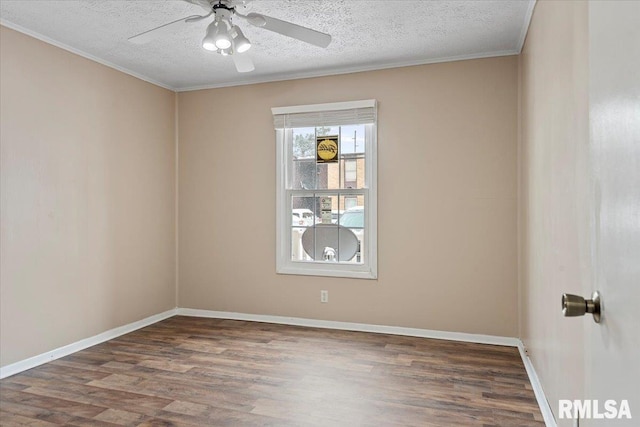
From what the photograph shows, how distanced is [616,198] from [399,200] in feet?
10.6

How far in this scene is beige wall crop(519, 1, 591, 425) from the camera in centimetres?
167

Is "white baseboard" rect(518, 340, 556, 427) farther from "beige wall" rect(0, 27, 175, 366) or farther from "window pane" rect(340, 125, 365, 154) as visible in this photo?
"beige wall" rect(0, 27, 175, 366)

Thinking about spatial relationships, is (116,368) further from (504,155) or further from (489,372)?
(504,155)

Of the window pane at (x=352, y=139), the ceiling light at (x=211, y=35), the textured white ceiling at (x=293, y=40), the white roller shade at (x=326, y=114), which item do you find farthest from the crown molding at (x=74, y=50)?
the window pane at (x=352, y=139)

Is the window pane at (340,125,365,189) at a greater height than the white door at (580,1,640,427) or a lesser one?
greater

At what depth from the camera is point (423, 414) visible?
2439 millimetres

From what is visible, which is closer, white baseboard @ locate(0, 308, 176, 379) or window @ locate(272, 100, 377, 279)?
white baseboard @ locate(0, 308, 176, 379)

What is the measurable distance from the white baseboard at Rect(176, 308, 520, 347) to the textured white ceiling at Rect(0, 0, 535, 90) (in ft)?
8.18

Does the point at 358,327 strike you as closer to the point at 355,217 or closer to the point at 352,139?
the point at 355,217

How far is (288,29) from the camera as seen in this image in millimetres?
2463

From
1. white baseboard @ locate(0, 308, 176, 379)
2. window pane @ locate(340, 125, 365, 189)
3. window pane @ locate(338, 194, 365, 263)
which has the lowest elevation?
white baseboard @ locate(0, 308, 176, 379)

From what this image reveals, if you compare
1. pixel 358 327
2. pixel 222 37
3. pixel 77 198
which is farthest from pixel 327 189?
pixel 77 198

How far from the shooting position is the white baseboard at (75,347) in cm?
306

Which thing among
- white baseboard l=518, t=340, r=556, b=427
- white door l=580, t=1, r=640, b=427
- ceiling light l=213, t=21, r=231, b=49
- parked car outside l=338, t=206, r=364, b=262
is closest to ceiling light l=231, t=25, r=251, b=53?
ceiling light l=213, t=21, r=231, b=49
